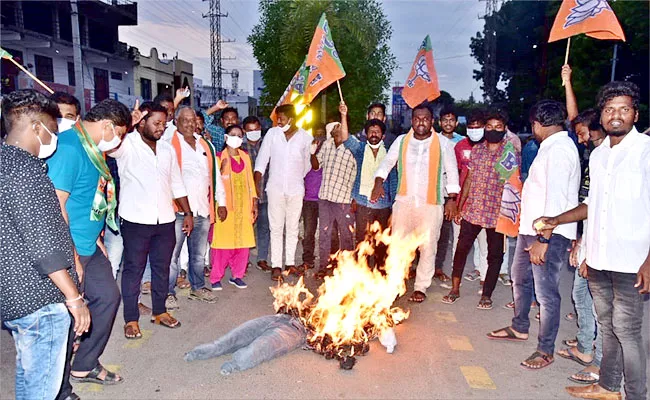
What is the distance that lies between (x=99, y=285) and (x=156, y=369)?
93cm

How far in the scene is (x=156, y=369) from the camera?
162 inches

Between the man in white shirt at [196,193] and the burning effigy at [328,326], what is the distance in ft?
4.56

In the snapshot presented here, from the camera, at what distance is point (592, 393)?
375 cm

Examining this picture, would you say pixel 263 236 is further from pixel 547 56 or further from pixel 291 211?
pixel 547 56

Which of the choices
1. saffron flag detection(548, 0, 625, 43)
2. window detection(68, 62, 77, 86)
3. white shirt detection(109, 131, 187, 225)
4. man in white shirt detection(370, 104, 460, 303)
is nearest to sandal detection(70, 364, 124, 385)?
white shirt detection(109, 131, 187, 225)

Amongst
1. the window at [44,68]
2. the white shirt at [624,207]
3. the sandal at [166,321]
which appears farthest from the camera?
the window at [44,68]

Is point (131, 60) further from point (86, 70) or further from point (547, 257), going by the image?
point (547, 257)

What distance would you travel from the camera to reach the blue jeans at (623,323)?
3.33 m

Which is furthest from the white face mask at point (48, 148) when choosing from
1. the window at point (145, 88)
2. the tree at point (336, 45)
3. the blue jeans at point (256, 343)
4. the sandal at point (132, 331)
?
the window at point (145, 88)

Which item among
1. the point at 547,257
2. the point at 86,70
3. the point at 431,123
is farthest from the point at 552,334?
the point at 86,70

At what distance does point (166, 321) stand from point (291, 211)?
2447mm

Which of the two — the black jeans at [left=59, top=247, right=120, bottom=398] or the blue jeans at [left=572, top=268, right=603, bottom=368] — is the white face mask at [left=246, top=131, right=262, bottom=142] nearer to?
the black jeans at [left=59, top=247, right=120, bottom=398]

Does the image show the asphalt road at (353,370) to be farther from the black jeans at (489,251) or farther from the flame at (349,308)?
the black jeans at (489,251)

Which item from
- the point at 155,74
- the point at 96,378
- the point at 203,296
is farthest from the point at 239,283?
the point at 155,74
